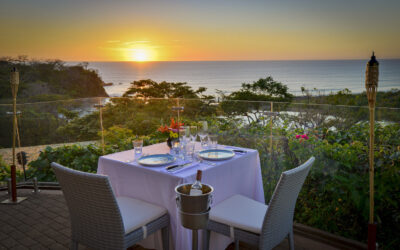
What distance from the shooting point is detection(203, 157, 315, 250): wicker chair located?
1.93 metres

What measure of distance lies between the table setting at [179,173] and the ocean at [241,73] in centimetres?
3582

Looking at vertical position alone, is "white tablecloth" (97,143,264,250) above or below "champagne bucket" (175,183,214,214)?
below

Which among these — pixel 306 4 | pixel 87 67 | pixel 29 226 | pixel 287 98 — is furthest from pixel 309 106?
pixel 87 67

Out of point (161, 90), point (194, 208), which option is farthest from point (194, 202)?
point (161, 90)

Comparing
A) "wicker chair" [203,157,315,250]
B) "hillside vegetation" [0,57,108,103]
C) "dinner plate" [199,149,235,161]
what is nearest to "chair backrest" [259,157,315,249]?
"wicker chair" [203,157,315,250]

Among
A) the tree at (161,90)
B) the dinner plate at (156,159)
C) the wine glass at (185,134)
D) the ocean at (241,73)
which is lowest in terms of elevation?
the dinner plate at (156,159)

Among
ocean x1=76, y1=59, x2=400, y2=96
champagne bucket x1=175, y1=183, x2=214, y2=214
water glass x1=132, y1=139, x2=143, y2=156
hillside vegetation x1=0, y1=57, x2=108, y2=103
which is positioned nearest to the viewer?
champagne bucket x1=175, y1=183, x2=214, y2=214

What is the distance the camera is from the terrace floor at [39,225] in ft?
9.21

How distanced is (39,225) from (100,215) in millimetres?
1691

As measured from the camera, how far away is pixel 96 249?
2.06m

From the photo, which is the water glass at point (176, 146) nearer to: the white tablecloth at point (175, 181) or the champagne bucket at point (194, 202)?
the white tablecloth at point (175, 181)

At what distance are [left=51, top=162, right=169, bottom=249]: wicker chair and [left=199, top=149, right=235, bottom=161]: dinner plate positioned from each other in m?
0.57

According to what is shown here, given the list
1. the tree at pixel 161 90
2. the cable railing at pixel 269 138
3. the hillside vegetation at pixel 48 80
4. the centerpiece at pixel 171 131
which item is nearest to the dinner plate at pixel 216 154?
the centerpiece at pixel 171 131

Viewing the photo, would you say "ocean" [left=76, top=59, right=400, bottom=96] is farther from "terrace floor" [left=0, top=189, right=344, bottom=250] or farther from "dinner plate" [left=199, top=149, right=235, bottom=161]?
"dinner plate" [left=199, top=149, right=235, bottom=161]
